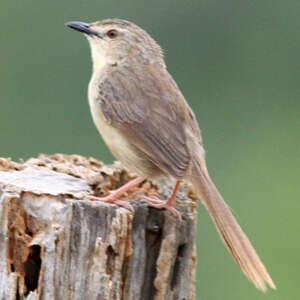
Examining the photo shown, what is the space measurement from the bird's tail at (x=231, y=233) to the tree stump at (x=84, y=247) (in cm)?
33

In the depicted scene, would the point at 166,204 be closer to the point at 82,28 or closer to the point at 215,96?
the point at 82,28

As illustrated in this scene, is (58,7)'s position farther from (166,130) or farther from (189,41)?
(166,130)

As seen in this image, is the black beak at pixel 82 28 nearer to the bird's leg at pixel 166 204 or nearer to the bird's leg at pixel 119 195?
the bird's leg at pixel 119 195

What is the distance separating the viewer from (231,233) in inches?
190

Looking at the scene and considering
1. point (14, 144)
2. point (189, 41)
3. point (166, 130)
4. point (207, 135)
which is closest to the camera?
point (166, 130)

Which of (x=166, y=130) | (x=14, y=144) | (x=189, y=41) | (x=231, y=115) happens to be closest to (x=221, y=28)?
(x=189, y=41)

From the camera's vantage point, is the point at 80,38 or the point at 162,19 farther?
the point at 162,19

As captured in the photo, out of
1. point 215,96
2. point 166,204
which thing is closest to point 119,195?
point 166,204

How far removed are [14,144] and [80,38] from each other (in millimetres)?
2173

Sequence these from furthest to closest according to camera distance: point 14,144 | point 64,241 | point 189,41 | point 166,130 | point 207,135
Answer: point 189,41 < point 207,135 < point 14,144 < point 166,130 < point 64,241

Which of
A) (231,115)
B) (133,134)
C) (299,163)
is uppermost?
(231,115)

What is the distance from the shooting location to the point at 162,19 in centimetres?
1239

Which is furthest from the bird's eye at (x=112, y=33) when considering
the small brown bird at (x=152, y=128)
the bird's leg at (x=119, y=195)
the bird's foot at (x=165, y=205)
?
the bird's foot at (x=165, y=205)

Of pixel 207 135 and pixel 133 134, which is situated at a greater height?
pixel 207 135
